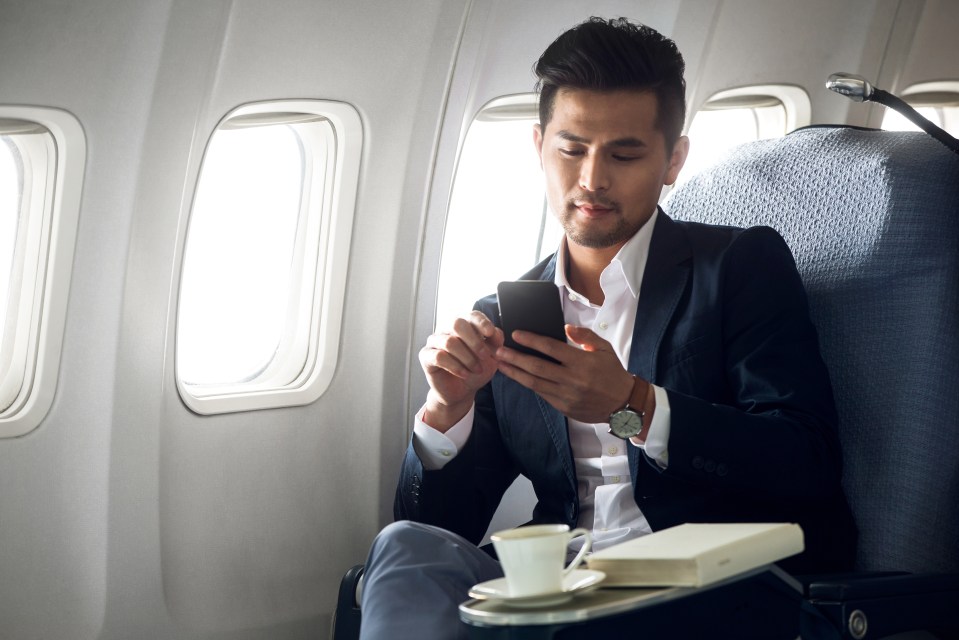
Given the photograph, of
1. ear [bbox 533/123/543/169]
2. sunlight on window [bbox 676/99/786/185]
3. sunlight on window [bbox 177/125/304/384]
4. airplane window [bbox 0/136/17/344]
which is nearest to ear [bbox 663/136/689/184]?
ear [bbox 533/123/543/169]

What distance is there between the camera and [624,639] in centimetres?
129

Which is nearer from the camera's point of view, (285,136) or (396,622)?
(396,622)

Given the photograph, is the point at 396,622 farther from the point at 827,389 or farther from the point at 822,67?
the point at 822,67

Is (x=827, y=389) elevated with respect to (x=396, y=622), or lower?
elevated

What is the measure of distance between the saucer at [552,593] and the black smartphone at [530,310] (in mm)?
507

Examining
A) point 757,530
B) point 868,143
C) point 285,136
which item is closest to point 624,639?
point 757,530

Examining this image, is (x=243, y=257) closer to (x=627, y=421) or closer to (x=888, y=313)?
(x=627, y=421)

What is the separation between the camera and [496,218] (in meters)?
3.99

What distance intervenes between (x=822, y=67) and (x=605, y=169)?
244cm

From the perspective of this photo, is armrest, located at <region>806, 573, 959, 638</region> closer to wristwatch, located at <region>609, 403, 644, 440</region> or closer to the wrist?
wristwatch, located at <region>609, 403, 644, 440</region>

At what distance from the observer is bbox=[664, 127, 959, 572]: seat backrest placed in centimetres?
180

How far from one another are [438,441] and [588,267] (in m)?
0.52

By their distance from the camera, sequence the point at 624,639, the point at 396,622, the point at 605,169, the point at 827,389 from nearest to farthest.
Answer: the point at 624,639
the point at 396,622
the point at 827,389
the point at 605,169

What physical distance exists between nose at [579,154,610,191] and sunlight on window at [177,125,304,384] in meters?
1.18
